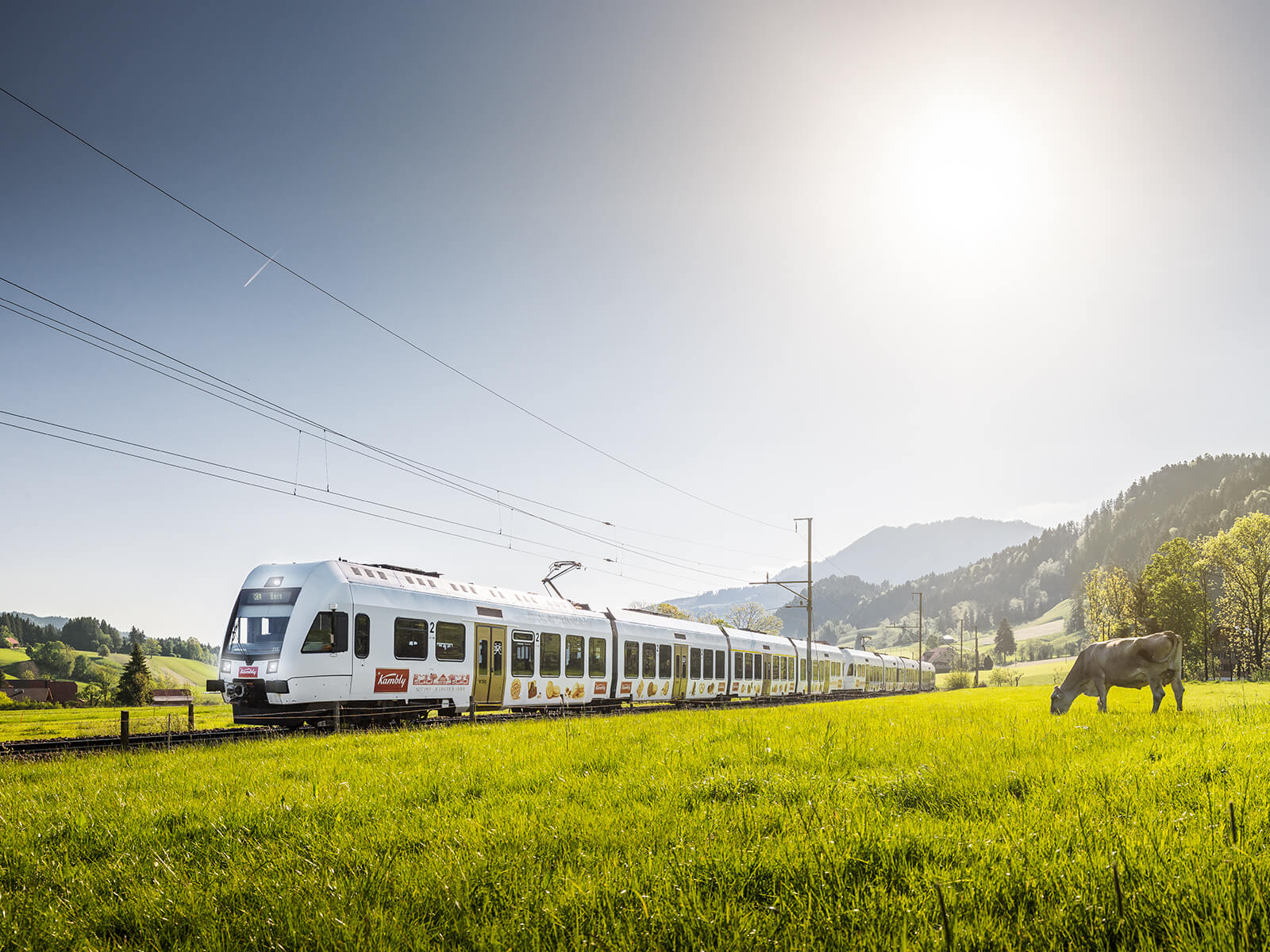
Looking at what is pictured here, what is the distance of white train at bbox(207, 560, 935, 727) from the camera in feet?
63.2

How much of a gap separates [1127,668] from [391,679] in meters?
17.6

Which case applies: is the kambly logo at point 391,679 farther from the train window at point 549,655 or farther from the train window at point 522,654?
the train window at point 549,655

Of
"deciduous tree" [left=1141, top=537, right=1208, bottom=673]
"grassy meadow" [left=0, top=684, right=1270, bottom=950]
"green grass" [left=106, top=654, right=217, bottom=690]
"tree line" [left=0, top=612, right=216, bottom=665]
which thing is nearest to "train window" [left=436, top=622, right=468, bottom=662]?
"grassy meadow" [left=0, top=684, right=1270, bottom=950]

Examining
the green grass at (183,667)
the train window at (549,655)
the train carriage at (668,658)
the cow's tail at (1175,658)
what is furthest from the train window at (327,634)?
the green grass at (183,667)

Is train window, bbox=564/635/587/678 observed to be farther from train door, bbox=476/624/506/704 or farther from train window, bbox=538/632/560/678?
train door, bbox=476/624/506/704

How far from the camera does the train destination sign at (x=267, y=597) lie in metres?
A: 19.6

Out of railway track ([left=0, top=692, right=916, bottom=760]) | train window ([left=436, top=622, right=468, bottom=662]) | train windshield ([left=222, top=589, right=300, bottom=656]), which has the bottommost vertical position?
railway track ([left=0, top=692, right=916, bottom=760])

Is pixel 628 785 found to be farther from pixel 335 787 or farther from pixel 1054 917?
pixel 1054 917

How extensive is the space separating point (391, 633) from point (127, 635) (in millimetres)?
187967

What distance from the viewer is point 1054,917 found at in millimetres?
3545

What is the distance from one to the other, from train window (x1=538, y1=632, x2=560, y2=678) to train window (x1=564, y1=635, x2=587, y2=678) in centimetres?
40

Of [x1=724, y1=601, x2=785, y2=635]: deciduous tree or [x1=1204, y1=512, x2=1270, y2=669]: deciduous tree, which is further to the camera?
[x1=724, y1=601, x2=785, y2=635]: deciduous tree

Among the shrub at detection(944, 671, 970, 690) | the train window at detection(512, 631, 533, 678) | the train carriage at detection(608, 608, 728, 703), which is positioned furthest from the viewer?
the shrub at detection(944, 671, 970, 690)

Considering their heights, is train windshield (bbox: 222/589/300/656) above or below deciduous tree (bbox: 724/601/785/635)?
above
